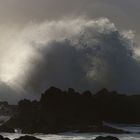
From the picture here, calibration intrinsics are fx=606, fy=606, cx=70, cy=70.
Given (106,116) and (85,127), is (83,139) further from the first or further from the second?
(106,116)

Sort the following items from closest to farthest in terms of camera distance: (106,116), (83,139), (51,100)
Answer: (83,139) < (51,100) < (106,116)

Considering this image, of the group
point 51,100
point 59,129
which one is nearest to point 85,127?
point 59,129

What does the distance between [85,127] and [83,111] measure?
21429mm

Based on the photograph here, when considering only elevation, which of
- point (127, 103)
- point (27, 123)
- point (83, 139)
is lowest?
point (83, 139)

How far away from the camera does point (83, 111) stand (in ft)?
440

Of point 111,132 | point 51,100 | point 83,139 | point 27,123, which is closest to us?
point 83,139

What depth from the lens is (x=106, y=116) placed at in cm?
14275

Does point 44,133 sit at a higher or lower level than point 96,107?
lower

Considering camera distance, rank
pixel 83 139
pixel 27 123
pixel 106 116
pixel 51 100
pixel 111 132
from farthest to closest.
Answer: pixel 106 116
pixel 51 100
pixel 27 123
pixel 111 132
pixel 83 139

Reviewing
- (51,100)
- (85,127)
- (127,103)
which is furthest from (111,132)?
(127,103)

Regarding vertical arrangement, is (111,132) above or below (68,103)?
below

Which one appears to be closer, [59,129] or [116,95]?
[59,129]

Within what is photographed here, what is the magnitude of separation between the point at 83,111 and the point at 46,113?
11852 millimetres

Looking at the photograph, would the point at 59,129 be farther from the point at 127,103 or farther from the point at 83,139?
the point at 127,103
